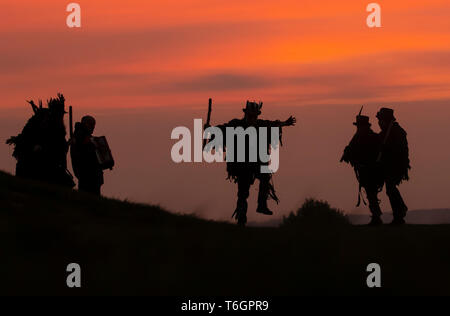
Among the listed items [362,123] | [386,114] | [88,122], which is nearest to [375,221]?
[362,123]

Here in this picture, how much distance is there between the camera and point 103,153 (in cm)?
2520

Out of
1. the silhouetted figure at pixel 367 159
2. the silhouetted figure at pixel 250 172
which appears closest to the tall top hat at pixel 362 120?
the silhouetted figure at pixel 367 159

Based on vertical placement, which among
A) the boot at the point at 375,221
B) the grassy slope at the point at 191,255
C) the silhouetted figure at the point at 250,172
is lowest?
the grassy slope at the point at 191,255

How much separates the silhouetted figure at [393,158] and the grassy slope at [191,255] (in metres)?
4.88

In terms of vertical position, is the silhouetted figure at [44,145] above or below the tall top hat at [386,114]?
below

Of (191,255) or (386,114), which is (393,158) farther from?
(191,255)

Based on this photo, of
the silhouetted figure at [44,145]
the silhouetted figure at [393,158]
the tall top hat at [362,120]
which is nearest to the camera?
the silhouetted figure at [44,145]

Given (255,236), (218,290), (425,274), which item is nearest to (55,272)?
(218,290)

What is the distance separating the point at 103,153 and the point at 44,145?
1474 millimetres

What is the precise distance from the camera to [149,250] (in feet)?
57.1

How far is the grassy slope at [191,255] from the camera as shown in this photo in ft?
52.4

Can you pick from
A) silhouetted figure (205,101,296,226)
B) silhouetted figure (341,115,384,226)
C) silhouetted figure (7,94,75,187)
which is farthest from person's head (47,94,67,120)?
silhouetted figure (341,115,384,226)

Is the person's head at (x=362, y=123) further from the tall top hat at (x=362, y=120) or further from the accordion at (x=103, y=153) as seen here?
the accordion at (x=103, y=153)
